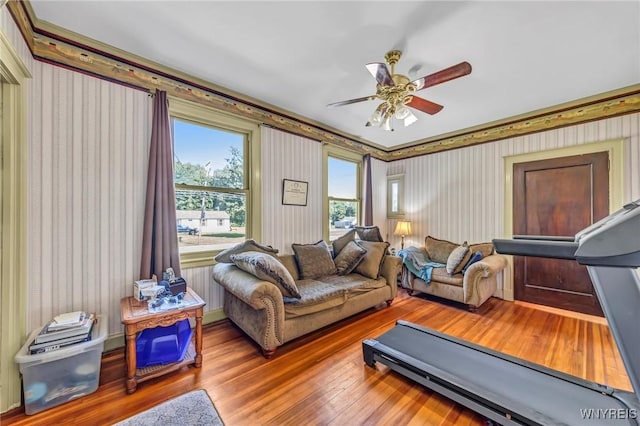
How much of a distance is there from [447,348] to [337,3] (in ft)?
9.37

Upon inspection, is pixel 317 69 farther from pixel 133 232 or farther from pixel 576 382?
pixel 576 382

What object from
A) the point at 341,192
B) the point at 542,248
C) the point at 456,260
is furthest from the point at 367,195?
the point at 542,248

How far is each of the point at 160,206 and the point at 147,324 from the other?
3.65 ft

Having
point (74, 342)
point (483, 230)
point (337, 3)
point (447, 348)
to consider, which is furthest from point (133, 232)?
point (483, 230)

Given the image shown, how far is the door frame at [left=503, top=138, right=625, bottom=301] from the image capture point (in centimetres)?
309

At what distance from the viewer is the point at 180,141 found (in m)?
2.87

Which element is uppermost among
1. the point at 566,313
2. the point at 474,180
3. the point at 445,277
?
the point at 474,180

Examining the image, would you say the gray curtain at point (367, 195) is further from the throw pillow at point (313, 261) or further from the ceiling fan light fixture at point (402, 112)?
the ceiling fan light fixture at point (402, 112)

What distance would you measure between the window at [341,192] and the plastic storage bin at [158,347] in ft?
8.61

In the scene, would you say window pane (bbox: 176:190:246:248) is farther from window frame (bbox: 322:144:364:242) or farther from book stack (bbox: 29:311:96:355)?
window frame (bbox: 322:144:364:242)

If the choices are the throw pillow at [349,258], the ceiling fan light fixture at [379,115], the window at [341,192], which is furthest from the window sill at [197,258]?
the ceiling fan light fixture at [379,115]

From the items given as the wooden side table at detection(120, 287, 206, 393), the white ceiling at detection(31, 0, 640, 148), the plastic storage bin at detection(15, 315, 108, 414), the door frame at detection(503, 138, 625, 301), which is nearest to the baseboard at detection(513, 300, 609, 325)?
the door frame at detection(503, 138, 625, 301)

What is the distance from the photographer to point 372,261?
3490 mm

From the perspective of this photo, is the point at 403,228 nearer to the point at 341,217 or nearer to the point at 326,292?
the point at 341,217
